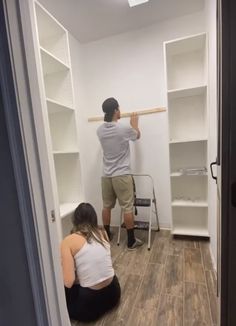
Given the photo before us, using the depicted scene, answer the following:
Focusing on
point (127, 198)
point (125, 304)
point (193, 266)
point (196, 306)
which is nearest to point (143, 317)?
point (125, 304)

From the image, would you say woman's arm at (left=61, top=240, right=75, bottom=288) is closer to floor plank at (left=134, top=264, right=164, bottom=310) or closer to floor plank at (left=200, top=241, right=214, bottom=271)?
floor plank at (left=134, top=264, right=164, bottom=310)

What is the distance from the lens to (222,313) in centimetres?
75

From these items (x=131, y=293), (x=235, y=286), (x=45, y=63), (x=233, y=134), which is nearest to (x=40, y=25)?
(x=45, y=63)

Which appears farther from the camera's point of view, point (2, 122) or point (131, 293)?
point (131, 293)

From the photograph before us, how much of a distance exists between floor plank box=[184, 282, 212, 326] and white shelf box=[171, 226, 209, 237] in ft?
2.48

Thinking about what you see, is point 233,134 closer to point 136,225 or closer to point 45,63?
point 45,63

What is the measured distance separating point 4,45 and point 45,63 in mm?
1190

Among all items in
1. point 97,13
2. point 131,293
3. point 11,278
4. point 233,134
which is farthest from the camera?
point 97,13

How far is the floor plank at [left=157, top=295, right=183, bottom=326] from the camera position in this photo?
1.33 meters

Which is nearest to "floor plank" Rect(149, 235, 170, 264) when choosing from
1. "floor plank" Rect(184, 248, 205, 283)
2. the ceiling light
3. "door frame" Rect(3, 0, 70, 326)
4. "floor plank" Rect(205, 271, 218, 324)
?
"floor plank" Rect(184, 248, 205, 283)

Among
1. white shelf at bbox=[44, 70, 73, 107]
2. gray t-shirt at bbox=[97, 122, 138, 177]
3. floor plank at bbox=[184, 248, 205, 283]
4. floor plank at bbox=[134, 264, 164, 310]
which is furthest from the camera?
gray t-shirt at bbox=[97, 122, 138, 177]

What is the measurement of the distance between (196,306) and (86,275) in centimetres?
82

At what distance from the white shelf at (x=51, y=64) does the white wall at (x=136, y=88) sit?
2.70 feet

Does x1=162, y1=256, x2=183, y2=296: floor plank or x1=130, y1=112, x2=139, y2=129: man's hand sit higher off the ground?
x1=130, y1=112, x2=139, y2=129: man's hand
